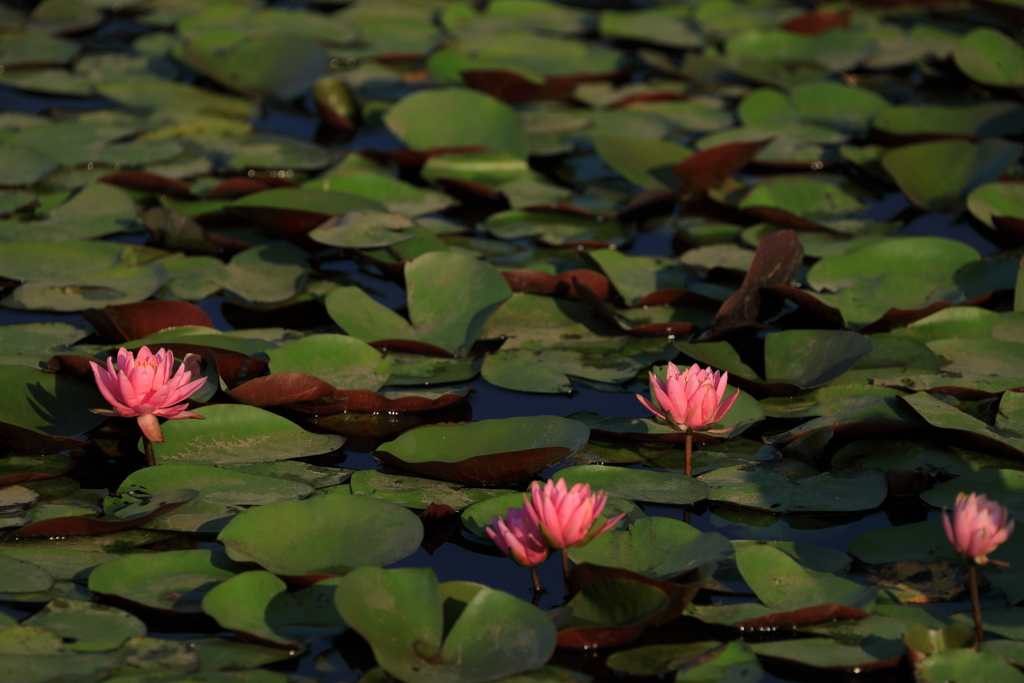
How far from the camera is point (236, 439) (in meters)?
2.10

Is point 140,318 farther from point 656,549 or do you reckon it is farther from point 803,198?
point 803,198

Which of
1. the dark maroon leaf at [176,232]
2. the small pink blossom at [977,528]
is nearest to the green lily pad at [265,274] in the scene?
the dark maroon leaf at [176,232]

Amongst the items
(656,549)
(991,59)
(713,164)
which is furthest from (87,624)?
(991,59)

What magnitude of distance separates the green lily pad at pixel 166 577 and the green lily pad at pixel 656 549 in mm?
634

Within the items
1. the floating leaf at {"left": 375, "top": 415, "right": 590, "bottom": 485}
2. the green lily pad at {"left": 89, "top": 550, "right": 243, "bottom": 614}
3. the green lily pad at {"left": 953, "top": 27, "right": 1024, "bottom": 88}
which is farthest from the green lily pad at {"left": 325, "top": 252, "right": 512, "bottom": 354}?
the green lily pad at {"left": 953, "top": 27, "right": 1024, "bottom": 88}

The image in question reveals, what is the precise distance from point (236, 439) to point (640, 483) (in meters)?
0.88

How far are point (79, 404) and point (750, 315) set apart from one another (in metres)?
1.68

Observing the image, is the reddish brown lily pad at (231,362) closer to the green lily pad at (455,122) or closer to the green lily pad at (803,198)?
the green lily pad at (455,122)

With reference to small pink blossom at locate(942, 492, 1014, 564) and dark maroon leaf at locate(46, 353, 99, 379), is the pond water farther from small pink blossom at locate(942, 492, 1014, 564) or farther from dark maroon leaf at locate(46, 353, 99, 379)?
small pink blossom at locate(942, 492, 1014, 564)

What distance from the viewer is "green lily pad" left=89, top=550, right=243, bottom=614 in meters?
1.60

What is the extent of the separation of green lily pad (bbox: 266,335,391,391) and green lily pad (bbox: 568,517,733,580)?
31.9 inches

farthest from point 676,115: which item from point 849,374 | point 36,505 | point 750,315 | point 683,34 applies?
point 36,505

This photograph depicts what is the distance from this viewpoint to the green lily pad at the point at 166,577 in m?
1.60

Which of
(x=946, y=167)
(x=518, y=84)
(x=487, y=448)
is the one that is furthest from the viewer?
(x=518, y=84)
